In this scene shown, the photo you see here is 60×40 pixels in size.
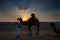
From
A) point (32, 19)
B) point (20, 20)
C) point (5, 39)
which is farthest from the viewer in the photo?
point (32, 19)

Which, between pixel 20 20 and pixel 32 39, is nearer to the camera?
pixel 32 39

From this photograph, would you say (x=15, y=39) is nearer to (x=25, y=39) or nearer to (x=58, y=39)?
(x=25, y=39)

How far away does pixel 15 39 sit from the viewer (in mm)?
7297

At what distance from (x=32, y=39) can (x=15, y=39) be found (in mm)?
629

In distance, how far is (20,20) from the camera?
8.18 meters

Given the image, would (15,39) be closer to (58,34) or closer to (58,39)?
(58,39)

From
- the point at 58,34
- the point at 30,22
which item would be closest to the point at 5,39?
the point at 30,22

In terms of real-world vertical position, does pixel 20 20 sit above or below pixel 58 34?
above

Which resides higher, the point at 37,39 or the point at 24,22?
the point at 24,22

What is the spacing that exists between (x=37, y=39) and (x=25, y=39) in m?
0.45

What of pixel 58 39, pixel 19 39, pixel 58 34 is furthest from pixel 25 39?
pixel 58 34

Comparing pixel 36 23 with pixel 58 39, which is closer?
pixel 58 39

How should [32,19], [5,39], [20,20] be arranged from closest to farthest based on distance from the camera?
[5,39] → [20,20] → [32,19]

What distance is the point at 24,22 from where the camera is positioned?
851 cm
